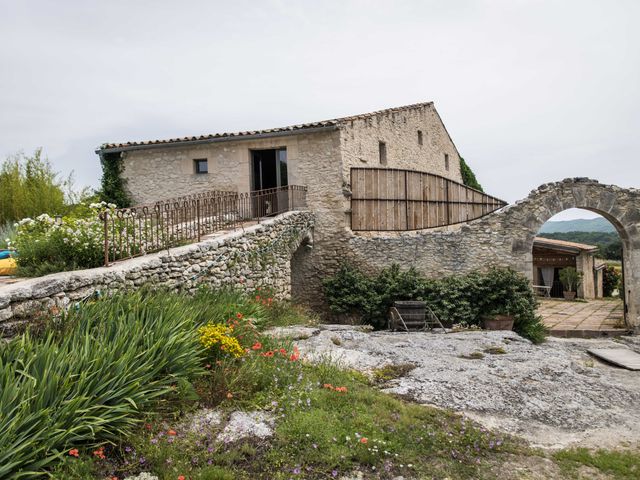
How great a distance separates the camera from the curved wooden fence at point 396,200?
547 inches

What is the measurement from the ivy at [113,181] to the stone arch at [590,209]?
12.9 meters

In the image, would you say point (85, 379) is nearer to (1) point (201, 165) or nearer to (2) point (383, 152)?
(1) point (201, 165)

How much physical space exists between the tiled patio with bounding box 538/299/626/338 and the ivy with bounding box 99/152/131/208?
14.5 meters

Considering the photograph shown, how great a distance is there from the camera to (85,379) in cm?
369

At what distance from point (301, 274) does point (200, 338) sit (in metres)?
9.23

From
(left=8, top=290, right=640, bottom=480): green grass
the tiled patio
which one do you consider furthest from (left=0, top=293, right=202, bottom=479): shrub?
the tiled patio

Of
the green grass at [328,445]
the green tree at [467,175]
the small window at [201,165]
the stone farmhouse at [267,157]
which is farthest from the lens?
the green tree at [467,175]

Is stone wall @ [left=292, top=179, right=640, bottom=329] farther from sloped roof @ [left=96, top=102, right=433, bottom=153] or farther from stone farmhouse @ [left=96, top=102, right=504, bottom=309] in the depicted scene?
sloped roof @ [left=96, top=102, right=433, bottom=153]

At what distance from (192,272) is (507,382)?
18.2 feet

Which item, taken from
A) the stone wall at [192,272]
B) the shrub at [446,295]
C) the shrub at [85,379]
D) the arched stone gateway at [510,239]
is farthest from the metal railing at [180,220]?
the shrub at [446,295]

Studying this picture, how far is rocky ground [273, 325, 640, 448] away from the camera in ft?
16.5

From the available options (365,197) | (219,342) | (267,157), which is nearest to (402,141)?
(365,197)

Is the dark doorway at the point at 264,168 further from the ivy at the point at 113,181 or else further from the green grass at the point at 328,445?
the green grass at the point at 328,445

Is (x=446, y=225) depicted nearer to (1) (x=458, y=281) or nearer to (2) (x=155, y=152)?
(1) (x=458, y=281)
